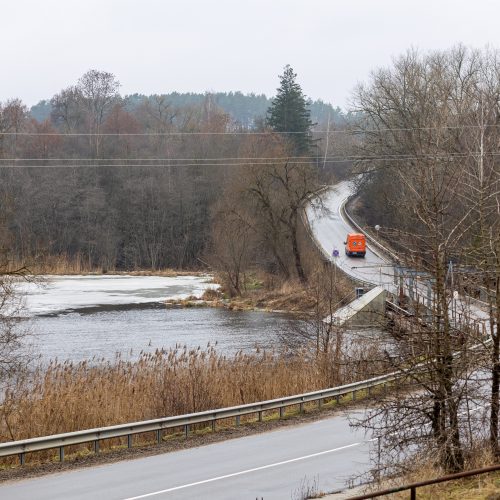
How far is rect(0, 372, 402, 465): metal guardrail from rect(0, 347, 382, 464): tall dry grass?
3.35ft

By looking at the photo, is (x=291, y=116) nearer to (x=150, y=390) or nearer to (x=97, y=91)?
(x=97, y=91)

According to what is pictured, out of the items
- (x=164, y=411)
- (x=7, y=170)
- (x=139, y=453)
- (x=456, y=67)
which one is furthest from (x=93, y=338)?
(x=7, y=170)

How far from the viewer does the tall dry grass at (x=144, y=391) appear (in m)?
21.7

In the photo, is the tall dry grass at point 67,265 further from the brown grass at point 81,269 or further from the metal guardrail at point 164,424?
the metal guardrail at point 164,424

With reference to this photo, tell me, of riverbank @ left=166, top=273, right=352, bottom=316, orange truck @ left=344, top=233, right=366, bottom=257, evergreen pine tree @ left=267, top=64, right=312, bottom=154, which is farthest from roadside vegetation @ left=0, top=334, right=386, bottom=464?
evergreen pine tree @ left=267, top=64, right=312, bottom=154

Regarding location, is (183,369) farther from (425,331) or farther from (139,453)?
(425,331)

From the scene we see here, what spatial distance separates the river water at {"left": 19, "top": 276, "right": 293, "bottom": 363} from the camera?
133ft

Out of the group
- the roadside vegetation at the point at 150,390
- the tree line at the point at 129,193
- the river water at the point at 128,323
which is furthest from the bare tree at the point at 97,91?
the roadside vegetation at the point at 150,390

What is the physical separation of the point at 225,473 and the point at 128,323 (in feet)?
111

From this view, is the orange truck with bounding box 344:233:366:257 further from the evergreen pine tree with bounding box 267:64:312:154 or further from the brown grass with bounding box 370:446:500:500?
the brown grass with bounding box 370:446:500:500

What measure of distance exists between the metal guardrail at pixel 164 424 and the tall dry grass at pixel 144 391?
1.02m

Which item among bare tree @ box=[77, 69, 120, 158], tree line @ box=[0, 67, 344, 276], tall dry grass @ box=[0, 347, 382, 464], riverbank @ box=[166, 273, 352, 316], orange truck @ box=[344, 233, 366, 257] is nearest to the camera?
tall dry grass @ box=[0, 347, 382, 464]

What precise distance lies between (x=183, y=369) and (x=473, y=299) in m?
11.0

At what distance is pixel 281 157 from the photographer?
68.8 meters
